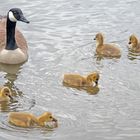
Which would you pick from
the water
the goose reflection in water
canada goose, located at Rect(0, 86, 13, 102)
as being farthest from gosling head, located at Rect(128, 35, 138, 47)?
canada goose, located at Rect(0, 86, 13, 102)

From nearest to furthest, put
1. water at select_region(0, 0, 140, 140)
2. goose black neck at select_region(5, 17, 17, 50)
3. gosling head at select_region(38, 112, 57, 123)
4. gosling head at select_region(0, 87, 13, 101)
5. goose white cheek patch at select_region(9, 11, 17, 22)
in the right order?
gosling head at select_region(38, 112, 57, 123), water at select_region(0, 0, 140, 140), gosling head at select_region(0, 87, 13, 101), goose white cheek patch at select_region(9, 11, 17, 22), goose black neck at select_region(5, 17, 17, 50)

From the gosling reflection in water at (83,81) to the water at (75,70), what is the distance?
4.0 inches

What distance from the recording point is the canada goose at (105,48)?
10156 mm

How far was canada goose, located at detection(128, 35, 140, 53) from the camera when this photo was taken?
10320 mm

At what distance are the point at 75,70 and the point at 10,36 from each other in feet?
4.85

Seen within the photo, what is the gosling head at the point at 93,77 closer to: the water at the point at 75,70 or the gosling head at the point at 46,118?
the water at the point at 75,70

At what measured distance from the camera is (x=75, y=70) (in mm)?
9625

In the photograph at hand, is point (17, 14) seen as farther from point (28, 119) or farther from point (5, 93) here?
point (28, 119)

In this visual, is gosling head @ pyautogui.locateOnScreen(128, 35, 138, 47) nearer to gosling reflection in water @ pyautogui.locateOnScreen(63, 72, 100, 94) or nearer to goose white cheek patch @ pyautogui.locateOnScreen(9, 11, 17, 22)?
gosling reflection in water @ pyautogui.locateOnScreen(63, 72, 100, 94)

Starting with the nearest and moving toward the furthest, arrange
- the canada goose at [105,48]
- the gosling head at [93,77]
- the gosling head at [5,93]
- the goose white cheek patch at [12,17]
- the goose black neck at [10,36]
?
the gosling head at [5,93] < the gosling head at [93,77] < the canada goose at [105,48] < the goose white cheek patch at [12,17] < the goose black neck at [10,36]

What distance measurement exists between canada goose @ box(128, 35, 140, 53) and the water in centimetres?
13

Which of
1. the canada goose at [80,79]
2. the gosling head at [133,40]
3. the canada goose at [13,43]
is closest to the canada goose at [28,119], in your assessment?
the canada goose at [80,79]

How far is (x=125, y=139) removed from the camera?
7.49 meters

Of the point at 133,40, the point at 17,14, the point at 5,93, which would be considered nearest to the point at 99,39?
the point at 133,40
